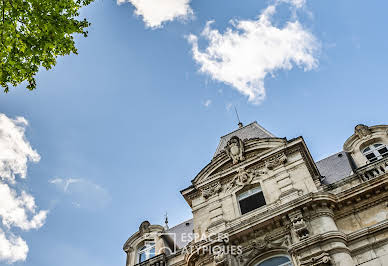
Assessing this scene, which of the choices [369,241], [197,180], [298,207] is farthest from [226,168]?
[369,241]

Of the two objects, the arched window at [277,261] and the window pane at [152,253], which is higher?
the window pane at [152,253]

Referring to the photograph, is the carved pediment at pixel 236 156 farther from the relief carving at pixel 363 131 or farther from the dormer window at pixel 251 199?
the relief carving at pixel 363 131

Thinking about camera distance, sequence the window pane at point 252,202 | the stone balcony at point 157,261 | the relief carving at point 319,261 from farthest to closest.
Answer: the stone balcony at point 157,261
the window pane at point 252,202
the relief carving at point 319,261

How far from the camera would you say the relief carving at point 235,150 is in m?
18.3

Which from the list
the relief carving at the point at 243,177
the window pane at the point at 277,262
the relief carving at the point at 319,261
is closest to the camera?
the relief carving at the point at 319,261

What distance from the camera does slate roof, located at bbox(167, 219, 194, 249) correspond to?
2019 centimetres

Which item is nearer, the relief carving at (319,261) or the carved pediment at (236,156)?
the relief carving at (319,261)

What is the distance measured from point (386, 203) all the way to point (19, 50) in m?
13.3

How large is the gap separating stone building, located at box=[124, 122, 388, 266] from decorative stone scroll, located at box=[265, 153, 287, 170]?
0.04 m

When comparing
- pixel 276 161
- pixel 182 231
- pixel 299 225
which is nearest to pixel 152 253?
pixel 182 231

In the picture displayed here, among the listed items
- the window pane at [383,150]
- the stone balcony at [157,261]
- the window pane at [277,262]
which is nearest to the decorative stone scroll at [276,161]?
the window pane at [383,150]

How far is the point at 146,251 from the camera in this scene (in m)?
19.5

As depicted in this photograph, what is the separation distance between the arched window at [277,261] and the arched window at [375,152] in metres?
6.37

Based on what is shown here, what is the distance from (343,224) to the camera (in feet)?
45.8
